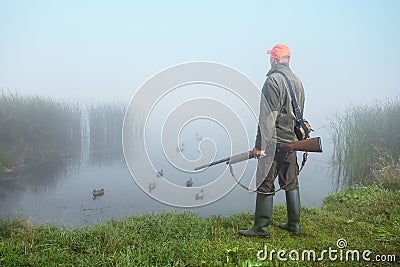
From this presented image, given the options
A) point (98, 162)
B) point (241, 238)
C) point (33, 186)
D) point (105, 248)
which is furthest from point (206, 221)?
point (98, 162)

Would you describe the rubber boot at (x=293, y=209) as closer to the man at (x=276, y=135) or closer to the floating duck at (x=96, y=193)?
the man at (x=276, y=135)

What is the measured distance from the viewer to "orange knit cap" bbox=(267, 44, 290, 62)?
126 inches

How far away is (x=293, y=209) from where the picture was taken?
10.9 feet

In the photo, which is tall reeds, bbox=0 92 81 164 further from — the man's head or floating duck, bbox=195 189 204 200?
the man's head

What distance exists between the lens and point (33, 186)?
6113 millimetres

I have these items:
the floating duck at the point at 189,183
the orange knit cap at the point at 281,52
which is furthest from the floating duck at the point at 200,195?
the orange knit cap at the point at 281,52

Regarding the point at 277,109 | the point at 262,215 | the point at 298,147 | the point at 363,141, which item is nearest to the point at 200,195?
the point at 262,215

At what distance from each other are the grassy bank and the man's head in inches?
72.3

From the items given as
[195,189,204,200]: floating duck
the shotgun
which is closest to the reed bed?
[195,189,204,200]: floating duck

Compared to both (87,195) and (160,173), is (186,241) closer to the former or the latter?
(160,173)

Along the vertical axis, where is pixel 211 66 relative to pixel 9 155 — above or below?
above

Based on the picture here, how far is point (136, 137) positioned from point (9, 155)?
348cm

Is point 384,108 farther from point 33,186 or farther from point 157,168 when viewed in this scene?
point 33,186

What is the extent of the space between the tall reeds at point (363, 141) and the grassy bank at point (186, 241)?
9.91ft
